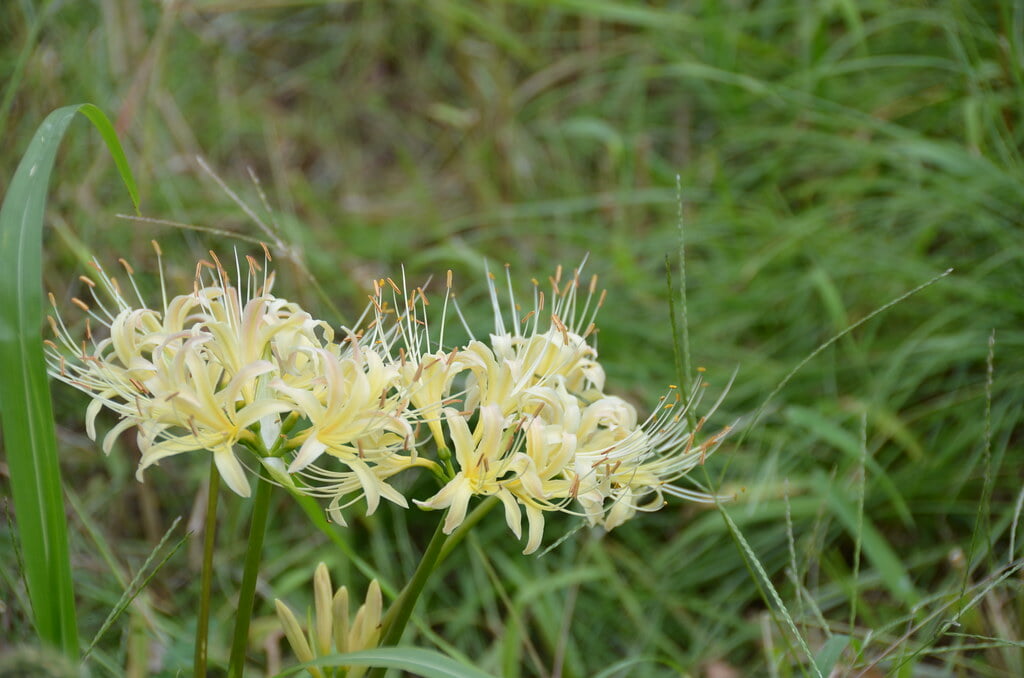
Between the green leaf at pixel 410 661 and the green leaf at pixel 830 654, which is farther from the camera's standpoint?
the green leaf at pixel 830 654

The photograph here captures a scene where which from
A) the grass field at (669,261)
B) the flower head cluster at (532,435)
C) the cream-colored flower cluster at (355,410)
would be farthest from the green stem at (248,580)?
the grass field at (669,261)

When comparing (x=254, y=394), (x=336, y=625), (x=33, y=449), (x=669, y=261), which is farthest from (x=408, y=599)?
(x=669, y=261)

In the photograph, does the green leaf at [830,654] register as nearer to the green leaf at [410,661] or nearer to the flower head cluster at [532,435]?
the flower head cluster at [532,435]

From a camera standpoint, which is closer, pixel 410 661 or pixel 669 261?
pixel 410 661

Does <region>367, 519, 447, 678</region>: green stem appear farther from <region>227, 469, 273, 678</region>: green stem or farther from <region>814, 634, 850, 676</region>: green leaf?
<region>814, 634, 850, 676</region>: green leaf

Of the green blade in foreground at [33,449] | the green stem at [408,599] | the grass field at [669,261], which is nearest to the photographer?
the green blade in foreground at [33,449]

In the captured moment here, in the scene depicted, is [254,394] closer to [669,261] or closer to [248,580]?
[248,580]

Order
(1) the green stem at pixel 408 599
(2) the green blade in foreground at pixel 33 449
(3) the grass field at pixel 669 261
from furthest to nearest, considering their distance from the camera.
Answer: (3) the grass field at pixel 669 261 < (1) the green stem at pixel 408 599 < (2) the green blade in foreground at pixel 33 449
